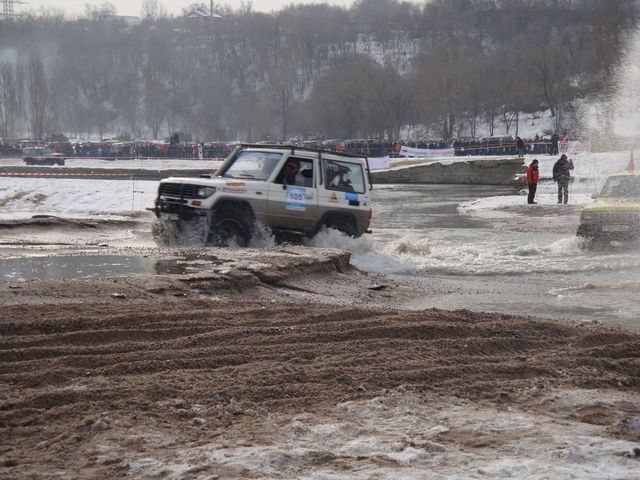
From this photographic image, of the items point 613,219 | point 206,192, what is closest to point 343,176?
point 206,192

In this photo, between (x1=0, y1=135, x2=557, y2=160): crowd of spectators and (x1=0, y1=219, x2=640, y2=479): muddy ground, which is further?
(x1=0, y1=135, x2=557, y2=160): crowd of spectators

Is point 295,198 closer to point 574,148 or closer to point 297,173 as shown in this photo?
point 297,173

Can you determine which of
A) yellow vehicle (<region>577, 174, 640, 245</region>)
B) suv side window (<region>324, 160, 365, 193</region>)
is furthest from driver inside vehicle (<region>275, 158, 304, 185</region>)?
yellow vehicle (<region>577, 174, 640, 245</region>)

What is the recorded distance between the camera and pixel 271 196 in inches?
606

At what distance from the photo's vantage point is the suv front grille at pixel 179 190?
14.8 m

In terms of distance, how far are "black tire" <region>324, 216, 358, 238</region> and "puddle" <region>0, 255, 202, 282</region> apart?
442cm

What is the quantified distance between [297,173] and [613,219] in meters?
6.40

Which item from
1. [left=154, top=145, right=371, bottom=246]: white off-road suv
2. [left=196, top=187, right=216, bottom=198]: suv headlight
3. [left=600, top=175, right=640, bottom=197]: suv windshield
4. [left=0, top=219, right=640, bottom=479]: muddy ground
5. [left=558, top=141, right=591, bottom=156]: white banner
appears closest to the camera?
[left=0, top=219, right=640, bottom=479]: muddy ground

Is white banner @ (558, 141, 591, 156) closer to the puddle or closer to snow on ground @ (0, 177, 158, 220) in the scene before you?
snow on ground @ (0, 177, 158, 220)

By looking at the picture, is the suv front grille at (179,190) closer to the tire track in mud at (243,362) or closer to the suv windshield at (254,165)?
the suv windshield at (254,165)

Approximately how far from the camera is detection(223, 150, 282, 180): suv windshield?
1563 centimetres

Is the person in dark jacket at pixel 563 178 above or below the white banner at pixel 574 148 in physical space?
below

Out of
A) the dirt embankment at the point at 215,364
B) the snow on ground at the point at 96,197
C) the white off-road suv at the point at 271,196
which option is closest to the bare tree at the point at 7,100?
the snow on ground at the point at 96,197

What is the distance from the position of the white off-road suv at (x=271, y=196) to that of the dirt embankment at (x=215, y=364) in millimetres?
5026
